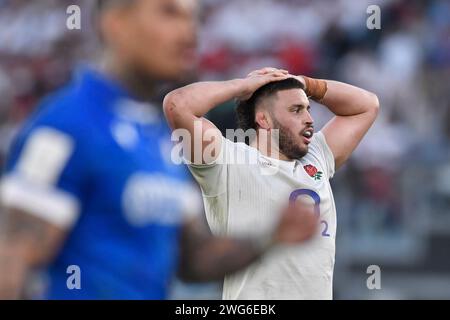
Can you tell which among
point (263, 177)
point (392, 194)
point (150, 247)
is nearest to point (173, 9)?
point (150, 247)

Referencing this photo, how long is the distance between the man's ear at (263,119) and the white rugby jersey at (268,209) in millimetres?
218

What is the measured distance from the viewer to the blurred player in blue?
9.39 ft

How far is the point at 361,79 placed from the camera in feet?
43.7

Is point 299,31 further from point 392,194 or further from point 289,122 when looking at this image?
point 289,122

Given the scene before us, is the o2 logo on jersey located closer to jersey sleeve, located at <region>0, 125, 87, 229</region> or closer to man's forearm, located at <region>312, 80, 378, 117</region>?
man's forearm, located at <region>312, 80, 378, 117</region>

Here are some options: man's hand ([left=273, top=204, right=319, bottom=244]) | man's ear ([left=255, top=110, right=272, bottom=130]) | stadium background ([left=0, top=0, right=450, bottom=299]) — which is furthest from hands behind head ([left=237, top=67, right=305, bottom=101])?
stadium background ([left=0, top=0, right=450, bottom=299])

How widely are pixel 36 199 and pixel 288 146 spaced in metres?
3.16

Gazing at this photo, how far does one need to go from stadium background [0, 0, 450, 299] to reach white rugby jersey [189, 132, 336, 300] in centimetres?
425

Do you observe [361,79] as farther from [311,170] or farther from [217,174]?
[217,174]

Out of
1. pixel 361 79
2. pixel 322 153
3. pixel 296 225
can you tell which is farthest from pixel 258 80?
pixel 361 79

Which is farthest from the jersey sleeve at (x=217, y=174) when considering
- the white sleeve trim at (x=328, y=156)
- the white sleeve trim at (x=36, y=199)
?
the white sleeve trim at (x=36, y=199)

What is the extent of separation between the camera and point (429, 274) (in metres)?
11.4
